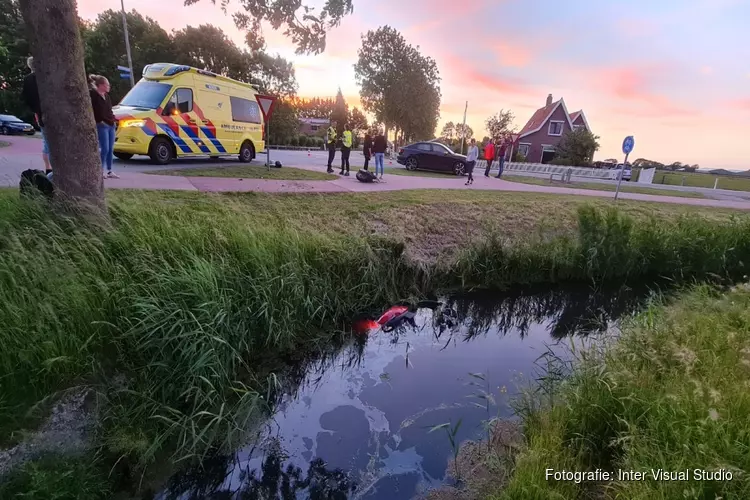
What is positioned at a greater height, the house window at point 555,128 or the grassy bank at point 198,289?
the house window at point 555,128

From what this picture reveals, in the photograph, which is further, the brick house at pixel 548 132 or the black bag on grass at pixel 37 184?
the brick house at pixel 548 132

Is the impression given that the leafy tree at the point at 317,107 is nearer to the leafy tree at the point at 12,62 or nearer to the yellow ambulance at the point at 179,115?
the leafy tree at the point at 12,62

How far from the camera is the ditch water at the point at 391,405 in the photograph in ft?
9.36

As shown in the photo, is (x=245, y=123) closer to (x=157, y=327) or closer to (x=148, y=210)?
(x=148, y=210)

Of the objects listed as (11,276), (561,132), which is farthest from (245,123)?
(561,132)

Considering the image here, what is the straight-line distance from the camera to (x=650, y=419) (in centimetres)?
255

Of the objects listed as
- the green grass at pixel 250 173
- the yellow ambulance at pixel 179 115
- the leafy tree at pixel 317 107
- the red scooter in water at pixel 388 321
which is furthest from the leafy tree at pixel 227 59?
the leafy tree at pixel 317 107

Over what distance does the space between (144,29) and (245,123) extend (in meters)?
29.3

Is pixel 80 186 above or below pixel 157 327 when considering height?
above

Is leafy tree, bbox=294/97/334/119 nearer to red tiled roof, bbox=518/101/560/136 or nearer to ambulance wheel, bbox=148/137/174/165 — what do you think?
red tiled roof, bbox=518/101/560/136

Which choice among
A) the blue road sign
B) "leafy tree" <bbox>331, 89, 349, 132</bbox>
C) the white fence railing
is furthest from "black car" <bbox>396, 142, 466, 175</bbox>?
"leafy tree" <bbox>331, 89, 349, 132</bbox>

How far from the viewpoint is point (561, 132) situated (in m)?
38.5

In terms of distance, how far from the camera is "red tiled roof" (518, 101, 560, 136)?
126ft

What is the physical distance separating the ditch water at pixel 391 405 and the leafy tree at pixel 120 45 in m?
36.5
